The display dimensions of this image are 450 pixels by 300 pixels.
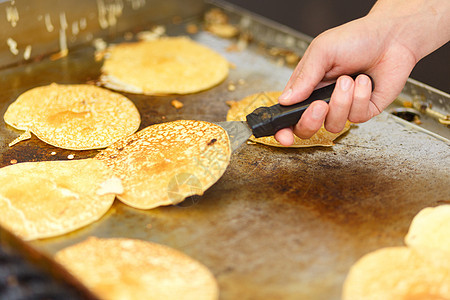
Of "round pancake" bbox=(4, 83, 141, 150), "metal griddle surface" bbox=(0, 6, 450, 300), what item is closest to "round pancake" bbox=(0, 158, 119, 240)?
"metal griddle surface" bbox=(0, 6, 450, 300)

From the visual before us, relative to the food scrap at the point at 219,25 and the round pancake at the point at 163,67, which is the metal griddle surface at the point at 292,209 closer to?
the round pancake at the point at 163,67

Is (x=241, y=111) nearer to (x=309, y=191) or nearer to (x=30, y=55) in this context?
(x=309, y=191)

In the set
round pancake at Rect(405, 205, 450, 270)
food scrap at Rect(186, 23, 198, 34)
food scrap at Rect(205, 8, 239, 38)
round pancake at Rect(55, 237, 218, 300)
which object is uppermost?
food scrap at Rect(205, 8, 239, 38)

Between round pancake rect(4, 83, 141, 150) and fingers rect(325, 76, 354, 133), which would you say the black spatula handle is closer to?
fingers rect(325, 76, 354, 133)

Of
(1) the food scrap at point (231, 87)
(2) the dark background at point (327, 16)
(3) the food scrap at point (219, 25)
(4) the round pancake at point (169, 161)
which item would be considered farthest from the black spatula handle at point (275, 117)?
(2) the dark background at point (327, 16)

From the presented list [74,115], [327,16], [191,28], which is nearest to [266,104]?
[74,115]
